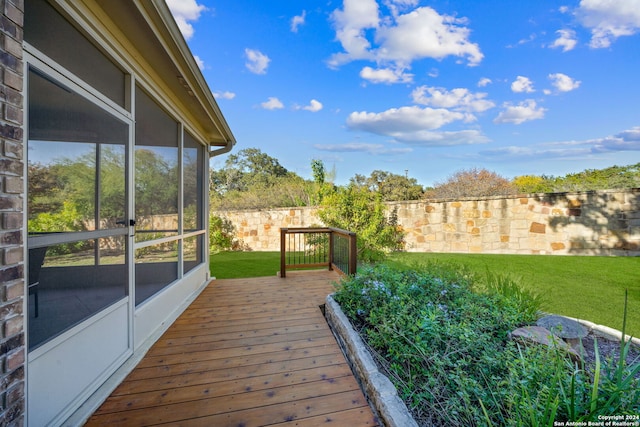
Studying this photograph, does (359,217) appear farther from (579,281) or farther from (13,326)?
(13,326)

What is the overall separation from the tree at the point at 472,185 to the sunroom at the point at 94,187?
11102mm

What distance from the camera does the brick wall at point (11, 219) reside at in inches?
42.2

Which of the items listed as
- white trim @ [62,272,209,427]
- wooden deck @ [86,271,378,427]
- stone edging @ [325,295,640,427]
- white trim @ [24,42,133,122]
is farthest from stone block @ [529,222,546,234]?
white trim @ [24,42,133,122]

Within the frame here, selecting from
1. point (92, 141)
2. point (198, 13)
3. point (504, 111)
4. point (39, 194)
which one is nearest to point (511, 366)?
point (39, 194)

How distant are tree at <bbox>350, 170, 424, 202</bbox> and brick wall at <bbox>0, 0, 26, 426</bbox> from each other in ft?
44.5

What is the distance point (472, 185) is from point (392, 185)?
5311 mm

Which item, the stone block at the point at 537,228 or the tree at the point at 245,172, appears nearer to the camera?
the stone block at the point at 537,228

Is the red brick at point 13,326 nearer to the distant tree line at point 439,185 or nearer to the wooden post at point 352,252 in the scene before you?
the wooden post at point 352,252

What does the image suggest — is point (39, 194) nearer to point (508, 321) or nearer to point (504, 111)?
point (508, 321)

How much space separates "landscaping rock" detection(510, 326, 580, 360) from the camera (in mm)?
1832

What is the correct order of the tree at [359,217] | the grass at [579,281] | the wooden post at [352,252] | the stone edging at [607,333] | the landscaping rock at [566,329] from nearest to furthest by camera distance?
1. the landscaping rock at [566,329]
2. the stone edging at [607,333]
3. the grass at [579,281]
4. the wooden post at [352,252]
5. the tree at [359,217]

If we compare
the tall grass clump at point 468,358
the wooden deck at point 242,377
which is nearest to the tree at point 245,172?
the wooden deck at point 242,377

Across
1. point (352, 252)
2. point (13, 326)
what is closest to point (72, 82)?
point (13, 326)

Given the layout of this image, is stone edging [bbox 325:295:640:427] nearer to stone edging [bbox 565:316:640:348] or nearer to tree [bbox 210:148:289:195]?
stone edging [bbox 565:316:640:348]
